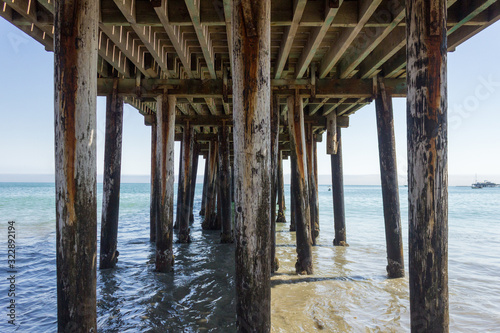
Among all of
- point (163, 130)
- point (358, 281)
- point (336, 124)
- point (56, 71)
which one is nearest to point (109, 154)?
point (163, 130)

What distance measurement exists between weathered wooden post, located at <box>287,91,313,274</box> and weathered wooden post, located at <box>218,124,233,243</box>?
319 cm

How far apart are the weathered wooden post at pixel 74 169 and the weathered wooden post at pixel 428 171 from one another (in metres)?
2.67

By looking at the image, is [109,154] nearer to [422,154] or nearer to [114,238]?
[114,238]

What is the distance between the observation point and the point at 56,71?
2600 mm

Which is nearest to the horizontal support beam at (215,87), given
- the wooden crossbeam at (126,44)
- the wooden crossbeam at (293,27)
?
the wooden crossbeam at (126,44)

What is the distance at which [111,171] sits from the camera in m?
5.96

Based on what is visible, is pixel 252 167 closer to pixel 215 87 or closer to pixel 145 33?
pixel 145 33

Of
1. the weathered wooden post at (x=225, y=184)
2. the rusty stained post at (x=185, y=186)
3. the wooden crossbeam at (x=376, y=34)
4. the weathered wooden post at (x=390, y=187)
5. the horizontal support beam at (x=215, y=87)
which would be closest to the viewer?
the wooden crossbeam at (x=376, y=34)

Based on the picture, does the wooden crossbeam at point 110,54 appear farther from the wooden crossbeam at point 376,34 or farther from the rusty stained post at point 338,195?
the rusty stained post at point 338,195

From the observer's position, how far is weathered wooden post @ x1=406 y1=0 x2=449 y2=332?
2512mm

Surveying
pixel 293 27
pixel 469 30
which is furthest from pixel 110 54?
pixel 469 30

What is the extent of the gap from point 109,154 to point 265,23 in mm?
4322

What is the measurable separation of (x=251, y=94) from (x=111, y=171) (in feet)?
13.9

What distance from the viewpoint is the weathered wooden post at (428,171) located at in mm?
2512
